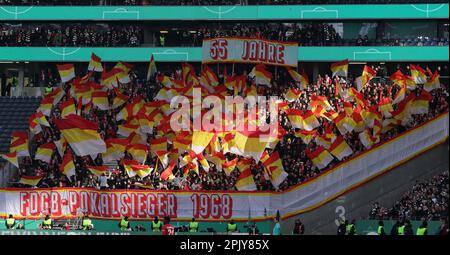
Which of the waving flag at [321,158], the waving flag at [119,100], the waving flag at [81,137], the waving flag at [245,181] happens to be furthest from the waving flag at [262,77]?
the waving flag at [81,137]

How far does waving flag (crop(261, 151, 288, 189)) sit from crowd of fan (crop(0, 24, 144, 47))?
21.2m

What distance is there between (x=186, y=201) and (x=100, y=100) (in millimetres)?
9180

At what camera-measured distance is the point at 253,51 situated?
165ft

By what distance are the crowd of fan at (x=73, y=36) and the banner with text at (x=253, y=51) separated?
34.7 feet

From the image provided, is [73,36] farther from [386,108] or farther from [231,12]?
[386,108]

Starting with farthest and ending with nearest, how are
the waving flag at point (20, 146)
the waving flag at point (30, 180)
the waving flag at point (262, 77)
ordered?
the waving flag at point (262, 77), the waving flag at point (20, 146), the waving flag at point (30, 180)

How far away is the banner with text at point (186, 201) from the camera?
40.5 m

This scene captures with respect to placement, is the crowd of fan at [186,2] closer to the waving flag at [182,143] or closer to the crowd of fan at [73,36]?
the crowd of fan at [73,36]

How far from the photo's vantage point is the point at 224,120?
43.1 meters

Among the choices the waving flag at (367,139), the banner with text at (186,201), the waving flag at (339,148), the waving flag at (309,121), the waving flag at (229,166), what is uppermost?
the waving flag at (309,121)

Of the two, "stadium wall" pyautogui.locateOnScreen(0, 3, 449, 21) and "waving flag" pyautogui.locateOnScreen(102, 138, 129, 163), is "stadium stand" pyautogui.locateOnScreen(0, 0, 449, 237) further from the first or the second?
"stadium wall" pyautogui.locateOnScreen(0, 3, 449, 21)

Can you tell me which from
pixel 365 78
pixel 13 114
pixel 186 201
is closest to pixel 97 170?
pixel 186 201

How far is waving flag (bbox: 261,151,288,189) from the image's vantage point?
40781 millimetres

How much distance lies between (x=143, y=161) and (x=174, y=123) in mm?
2710
